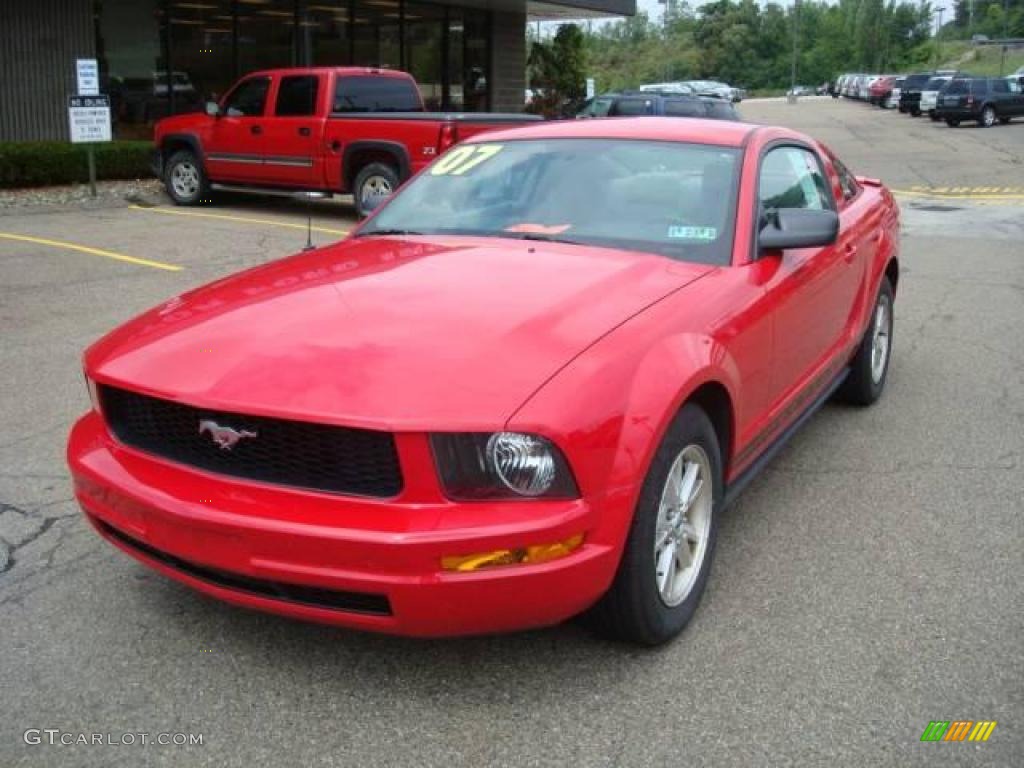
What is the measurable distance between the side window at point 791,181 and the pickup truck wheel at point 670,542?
1355 millimetres

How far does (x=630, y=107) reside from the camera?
22141 millimetres

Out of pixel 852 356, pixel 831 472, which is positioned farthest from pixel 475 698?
pixel 852 356

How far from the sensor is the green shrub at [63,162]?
14953mm

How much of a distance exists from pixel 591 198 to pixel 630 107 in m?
18.8

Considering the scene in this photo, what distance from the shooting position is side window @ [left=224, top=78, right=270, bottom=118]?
46.9ft

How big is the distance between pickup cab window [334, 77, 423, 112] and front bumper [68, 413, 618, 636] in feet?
38.1

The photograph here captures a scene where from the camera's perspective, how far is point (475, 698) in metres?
2.99

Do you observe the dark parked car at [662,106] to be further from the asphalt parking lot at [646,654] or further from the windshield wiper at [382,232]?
the windshield wiper at [382,232]

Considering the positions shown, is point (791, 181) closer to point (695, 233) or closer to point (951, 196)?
point (695, 233)

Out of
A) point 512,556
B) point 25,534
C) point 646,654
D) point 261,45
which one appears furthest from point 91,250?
point 261,45

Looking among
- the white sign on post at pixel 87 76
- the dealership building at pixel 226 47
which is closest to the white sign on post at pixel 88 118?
the white sign on post at pixel 87 76

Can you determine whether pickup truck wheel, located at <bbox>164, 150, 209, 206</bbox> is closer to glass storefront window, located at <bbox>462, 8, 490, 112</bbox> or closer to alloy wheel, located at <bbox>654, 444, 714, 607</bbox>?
glass storefront window, located at <bbox>462, 8, 490, 112</bbox>

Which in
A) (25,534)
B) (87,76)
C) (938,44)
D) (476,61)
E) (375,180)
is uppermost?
(938,44)

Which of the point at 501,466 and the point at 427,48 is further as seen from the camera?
the point at 427,48
